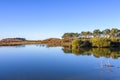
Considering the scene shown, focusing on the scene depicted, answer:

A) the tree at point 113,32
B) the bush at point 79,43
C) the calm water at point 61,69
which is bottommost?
the calm water at point 61,69

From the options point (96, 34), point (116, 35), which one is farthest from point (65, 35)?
point (116, 35)

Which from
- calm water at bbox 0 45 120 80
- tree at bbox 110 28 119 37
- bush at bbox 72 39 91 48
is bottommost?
calm water at bbox 0 45 120 80

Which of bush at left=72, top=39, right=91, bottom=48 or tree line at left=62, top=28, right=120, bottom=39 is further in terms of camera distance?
tree line at left=62, top=28, right=120, bottom=39

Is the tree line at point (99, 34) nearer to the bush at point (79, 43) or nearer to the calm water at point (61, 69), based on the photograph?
the bush at point (79, 43)

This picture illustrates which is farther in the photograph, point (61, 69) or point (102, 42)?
point (102, 42)

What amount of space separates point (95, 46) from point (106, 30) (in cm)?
4993

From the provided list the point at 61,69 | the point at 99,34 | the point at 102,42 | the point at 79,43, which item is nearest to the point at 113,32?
the point at 99,34

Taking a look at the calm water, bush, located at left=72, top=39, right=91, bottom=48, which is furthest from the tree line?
the calm water

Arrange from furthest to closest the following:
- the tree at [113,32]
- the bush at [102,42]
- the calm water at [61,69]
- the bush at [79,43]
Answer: the tree at [113,32] < the bush at [79,43] < the bush at [102,42] < the calm water at [61,69]

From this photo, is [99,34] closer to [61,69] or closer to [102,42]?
[102,42]

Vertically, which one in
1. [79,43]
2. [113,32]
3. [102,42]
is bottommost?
[79,43]

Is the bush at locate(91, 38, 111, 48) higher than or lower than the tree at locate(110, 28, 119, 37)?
lower

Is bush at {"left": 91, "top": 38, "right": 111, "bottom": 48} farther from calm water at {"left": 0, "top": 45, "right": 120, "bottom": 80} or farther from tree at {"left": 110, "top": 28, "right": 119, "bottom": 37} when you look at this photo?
tree at {"left": 110, "top": 28, "right": 119, "bottom": 37}

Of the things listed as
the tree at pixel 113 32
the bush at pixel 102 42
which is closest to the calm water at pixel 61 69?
the bush at pixel 102 42
